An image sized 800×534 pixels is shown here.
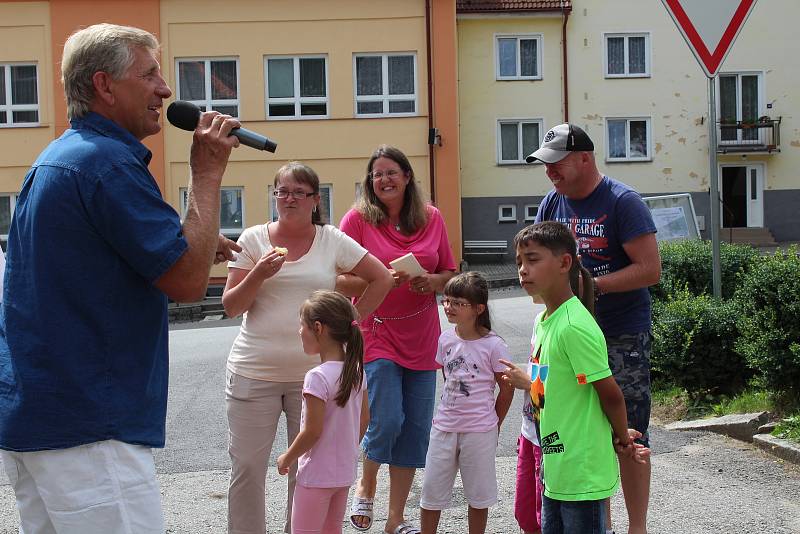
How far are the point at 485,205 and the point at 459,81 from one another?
13.5 feet

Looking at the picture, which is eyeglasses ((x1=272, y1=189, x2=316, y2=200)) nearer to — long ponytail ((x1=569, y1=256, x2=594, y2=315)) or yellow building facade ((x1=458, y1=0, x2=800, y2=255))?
long ponytail ((x1=569, y1=256, x2=594, y2=315))

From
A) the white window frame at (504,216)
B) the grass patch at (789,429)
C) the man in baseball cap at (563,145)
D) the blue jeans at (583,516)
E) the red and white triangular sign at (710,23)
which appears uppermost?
the red and white triangular sign at (710,23)

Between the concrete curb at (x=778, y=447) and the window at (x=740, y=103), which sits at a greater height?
the window at (x=740, y=103)

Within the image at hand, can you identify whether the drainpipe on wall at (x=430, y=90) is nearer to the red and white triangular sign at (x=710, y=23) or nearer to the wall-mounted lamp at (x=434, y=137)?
the wall-mounted lamp at (x=434, y=137)

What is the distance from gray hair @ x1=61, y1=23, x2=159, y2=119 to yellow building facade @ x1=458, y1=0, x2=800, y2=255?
95.6 feet

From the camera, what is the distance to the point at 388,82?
89.8ft

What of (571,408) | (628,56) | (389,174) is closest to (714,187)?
(389,174)

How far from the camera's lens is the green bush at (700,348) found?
7363mm

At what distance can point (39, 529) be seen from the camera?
2.89m

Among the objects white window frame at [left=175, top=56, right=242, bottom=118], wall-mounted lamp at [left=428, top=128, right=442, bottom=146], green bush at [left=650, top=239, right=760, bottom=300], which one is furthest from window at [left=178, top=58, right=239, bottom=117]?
green bush at [left=650, top=239, right=760, bottom=300]

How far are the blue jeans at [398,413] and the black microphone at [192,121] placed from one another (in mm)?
2229

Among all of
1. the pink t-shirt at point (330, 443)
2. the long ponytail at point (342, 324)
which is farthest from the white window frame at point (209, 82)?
the pink t-shirt at point (330, 443)

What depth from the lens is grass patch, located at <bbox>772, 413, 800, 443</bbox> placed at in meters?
6.29

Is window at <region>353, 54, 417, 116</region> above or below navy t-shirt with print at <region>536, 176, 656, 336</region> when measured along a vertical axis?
above
